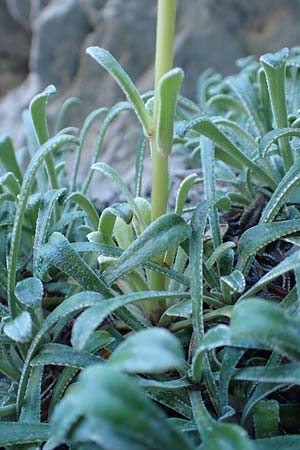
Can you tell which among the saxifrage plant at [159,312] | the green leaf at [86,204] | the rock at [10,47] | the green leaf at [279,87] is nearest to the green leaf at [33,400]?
the saxifrage plant at [159,312]

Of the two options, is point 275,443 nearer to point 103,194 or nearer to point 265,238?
point 265,238

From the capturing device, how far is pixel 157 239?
1.72 feet

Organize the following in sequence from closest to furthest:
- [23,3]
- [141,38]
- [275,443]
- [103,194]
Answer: [275,443] < [103,194] < [141,38] < [23,3]

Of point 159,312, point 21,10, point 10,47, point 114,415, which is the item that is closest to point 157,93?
point 159,312

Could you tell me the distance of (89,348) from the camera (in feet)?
1.77

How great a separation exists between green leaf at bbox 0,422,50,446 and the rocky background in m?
1.12

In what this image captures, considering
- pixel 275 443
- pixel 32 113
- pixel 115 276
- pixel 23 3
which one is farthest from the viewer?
pixel 23 3

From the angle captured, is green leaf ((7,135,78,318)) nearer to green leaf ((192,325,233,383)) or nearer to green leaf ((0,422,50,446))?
green leaf ((0,422,50,446))

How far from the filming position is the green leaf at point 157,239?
52 cm

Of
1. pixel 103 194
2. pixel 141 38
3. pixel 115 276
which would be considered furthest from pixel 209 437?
pixel 141 38

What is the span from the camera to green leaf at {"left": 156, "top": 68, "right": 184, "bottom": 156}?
0.49 m

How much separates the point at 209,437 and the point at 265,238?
23 centimetres

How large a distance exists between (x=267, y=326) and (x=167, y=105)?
252mm

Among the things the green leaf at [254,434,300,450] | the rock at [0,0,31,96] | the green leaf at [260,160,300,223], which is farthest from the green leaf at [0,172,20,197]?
the rock at [0,0,31,96]
